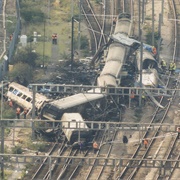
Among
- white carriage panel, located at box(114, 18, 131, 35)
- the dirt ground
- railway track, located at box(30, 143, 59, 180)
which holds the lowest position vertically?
railway track, located at box(30, 143, 59, 180)

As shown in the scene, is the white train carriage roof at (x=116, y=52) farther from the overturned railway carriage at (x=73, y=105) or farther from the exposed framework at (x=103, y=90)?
the overturned railway carriage at (x=73, y=105)

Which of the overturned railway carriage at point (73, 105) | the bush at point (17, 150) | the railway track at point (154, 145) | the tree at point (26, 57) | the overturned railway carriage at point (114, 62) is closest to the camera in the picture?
the railway track at point (154, 145)

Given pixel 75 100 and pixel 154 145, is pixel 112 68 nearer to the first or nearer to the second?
pixel 75 100

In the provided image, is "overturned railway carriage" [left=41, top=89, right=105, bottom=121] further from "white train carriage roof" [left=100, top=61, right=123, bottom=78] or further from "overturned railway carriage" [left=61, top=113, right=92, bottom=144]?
"white train carriage roof" [left=100, top=61, right=123, bottom=78]

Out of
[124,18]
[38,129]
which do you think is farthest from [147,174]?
[124,18]

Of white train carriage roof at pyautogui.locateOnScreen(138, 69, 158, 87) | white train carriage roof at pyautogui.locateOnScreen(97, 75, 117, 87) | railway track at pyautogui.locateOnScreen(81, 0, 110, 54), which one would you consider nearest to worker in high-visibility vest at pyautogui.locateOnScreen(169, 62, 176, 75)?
white train carriage roof at pyautogui.locateOnScreen(138, 69, 158, 87)

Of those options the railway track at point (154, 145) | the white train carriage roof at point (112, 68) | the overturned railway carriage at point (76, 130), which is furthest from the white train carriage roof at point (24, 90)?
the railway track at point (154, 145)

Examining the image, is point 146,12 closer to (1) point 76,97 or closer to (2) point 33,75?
(2) point 33,75
